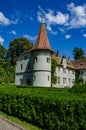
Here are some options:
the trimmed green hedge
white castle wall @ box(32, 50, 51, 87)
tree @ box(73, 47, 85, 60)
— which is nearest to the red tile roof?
white castle wall @ box(32, 50, 51, 87)

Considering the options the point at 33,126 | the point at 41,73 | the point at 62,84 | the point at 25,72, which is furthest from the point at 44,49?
the point at 33,126

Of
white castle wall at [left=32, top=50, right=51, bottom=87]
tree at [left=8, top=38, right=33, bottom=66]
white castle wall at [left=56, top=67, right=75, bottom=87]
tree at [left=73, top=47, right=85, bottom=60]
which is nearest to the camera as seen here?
white castle wall at [left=32, top=50, right=51, bottom=87]

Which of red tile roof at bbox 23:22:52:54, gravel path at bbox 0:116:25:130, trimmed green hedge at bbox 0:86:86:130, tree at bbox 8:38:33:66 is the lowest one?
gravel path at bbox 0:116:25:130

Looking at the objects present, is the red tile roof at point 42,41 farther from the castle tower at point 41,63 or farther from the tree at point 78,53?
the tree at point 78,53

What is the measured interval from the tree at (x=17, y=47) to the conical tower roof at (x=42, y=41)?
103ft

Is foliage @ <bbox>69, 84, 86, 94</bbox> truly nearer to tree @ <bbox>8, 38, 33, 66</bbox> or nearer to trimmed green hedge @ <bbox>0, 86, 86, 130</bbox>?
trimmed green hedge @ <bbox>0, 86, 86, 130</bbox>

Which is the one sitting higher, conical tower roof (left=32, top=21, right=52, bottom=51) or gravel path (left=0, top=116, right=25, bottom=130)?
conical tower roof (left=32, top=21, right=52, bottom=51)

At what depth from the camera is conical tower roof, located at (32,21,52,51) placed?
40.0 metres

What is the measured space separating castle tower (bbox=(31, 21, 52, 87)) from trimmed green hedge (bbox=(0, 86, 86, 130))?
26.4m

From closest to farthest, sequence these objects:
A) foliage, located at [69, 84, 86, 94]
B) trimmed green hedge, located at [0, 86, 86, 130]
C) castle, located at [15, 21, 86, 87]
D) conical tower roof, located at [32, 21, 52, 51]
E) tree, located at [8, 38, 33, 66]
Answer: trimmed green hedge, located at [0, 86, 86, 130] < foliage, located at [69, 84, 86, 94] < castle, located at [15, 21, 86, 87] < conical tower roof, located at [32, 21, 52, 51] < tree, located at [8, 38, 33, 66]

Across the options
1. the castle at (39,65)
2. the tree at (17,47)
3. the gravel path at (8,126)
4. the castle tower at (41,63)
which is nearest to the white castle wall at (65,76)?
the castle at (39,65)

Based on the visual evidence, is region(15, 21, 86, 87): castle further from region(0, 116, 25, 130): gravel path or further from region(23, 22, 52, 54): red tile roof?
region(0, 116, 25, 130): gravel path

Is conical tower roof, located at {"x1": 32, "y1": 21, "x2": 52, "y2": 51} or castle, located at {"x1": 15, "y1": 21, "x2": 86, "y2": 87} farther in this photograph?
conical tower roof, located at {"x1": 32, "y1": 21, "x2": 52, "y2": 51}

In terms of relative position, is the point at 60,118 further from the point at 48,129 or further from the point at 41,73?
the point at 41,73
